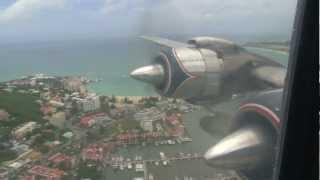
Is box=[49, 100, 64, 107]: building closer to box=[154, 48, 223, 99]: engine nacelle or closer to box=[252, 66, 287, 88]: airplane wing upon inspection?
box=[154, 48, 223, 99]: engine nacelle

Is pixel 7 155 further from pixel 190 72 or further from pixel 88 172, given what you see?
pixel 190 72

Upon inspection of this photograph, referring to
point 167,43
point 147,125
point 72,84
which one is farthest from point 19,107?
point 167,43

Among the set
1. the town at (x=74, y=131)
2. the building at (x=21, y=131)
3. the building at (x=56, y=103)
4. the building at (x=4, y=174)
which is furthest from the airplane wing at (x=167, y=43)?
the building at (x=4, y=174)

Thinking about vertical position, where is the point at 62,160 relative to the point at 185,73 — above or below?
below

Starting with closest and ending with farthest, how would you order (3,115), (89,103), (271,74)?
(3,115)
(89,103)
(271,74)

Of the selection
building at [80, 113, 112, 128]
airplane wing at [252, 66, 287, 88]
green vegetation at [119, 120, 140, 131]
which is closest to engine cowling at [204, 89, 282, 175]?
airplane wing at [252, 66, 287, 88]

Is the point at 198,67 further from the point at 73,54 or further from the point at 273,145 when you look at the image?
the point at 73,54

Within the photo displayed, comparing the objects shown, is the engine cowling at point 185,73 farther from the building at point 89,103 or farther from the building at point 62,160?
the building at point 62,160
